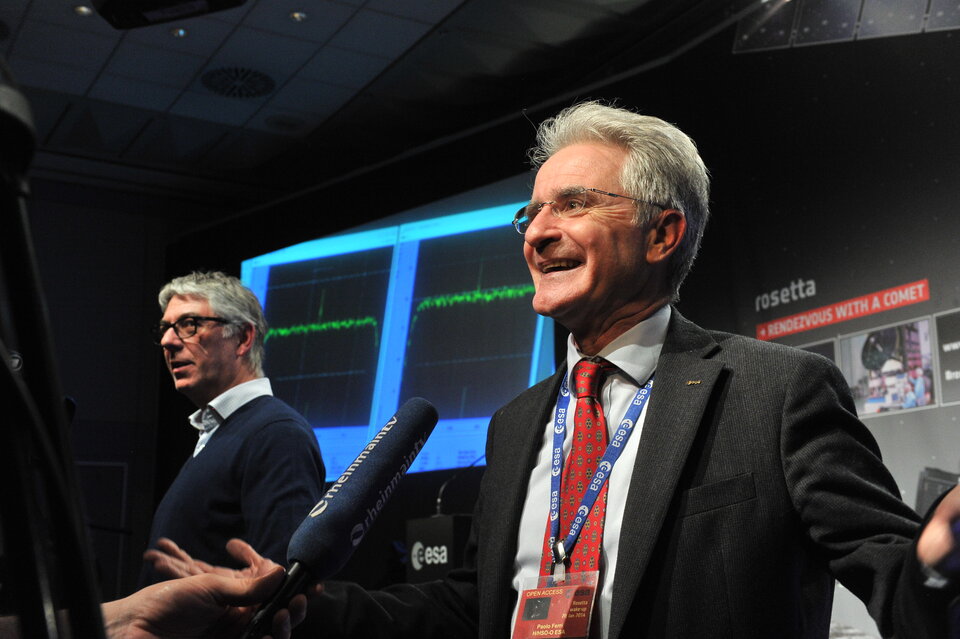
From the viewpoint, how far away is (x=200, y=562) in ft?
3.71

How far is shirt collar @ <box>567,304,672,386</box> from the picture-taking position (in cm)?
163

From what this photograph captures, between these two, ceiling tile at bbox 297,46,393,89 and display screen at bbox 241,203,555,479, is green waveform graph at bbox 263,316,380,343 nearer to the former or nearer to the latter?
display screen at bbox 241,203,555,479

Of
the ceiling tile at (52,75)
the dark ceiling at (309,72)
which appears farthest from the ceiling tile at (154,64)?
the ceiling tile at (52,75)

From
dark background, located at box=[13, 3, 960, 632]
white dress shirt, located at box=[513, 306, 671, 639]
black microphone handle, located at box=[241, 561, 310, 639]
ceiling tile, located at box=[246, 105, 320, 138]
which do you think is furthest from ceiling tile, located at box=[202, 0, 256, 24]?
black microphone handle, located at box=[241, 561, 310, 639]

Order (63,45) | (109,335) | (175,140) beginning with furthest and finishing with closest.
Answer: (109,335), (175,140), (63,45)

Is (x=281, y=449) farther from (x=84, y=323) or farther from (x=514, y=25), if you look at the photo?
(x=84, y=323)

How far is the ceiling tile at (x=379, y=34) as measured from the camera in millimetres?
5785

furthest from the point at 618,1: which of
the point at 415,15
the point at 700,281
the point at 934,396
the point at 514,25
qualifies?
the point at 934,396

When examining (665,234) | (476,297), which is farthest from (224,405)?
(476,297)

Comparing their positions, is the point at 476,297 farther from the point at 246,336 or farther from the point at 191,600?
the point at 191,600

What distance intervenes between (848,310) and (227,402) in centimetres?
259

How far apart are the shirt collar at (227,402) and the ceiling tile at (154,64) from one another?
3.93 meters

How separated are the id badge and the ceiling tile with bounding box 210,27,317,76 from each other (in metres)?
5.23

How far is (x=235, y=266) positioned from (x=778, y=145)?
4738mm
